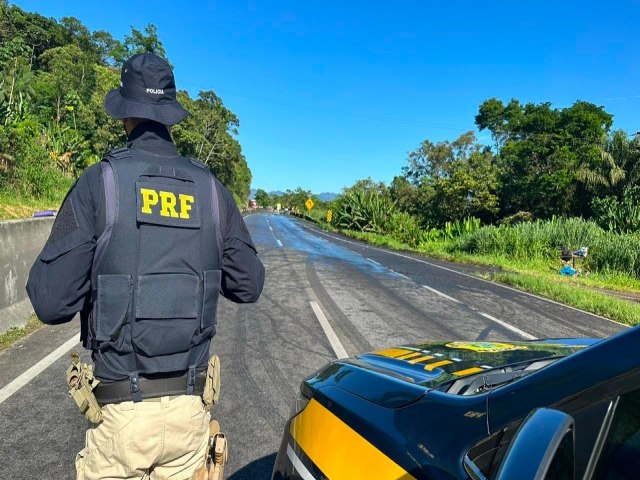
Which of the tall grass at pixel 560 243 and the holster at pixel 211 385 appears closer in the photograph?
the holster at pixel 211 385

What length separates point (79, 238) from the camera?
5.67 ft

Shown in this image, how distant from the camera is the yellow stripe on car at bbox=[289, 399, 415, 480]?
147 centimetres

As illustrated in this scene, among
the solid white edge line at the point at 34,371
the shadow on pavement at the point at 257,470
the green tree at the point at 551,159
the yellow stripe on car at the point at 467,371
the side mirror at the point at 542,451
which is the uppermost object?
the green tree at the point at 551,159

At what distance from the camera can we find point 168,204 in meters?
1.84

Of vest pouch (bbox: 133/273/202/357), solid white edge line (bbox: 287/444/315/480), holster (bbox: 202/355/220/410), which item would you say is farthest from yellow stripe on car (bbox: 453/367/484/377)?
vest pouch (bbox: 133/273/202/357)

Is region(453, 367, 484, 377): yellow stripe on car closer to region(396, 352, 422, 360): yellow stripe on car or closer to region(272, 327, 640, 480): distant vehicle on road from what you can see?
region(272, 327, 640, 480): distant vehicle on road

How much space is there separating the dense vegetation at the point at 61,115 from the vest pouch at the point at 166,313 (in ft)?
32.6

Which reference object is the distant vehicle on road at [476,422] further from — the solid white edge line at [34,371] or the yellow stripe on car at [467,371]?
the solid white edge line at [34,371]

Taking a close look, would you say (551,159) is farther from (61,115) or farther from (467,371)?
(467,371)

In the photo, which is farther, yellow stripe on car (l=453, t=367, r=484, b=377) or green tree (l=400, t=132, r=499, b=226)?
green tree (l=400, t=132, r=499, b=226)

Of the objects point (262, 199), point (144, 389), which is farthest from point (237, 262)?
point (262, 199)

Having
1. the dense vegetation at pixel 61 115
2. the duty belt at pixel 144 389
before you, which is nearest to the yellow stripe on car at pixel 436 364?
the duty belt at pixel 144 389

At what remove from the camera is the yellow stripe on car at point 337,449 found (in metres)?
1.47

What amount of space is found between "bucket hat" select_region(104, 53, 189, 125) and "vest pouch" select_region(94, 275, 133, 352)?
2.23 feet
